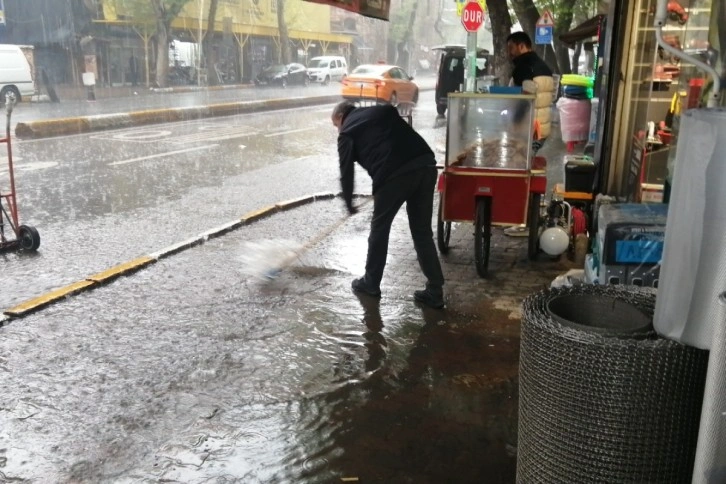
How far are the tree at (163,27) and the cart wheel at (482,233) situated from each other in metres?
29.6

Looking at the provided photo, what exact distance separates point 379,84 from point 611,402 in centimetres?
2523

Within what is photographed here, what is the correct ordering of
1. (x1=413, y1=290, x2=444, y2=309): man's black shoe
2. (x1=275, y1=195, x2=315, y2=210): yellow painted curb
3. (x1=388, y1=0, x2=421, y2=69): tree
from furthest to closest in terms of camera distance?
(x1=388, y1=0, x2=421, y2=69): tree → (x1=275, y1=195, x2=315, y2=210): yellow painted curb → (x1=413, y1=290, x2=444, y2=309): man's black shoe

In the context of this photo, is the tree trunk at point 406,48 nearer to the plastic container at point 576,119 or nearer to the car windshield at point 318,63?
the car windshield at point 318,63

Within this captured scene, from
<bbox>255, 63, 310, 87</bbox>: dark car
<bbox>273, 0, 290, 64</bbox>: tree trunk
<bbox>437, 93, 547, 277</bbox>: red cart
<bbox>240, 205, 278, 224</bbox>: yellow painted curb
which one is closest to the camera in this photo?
<bbox>437, 93, 547, 277</bbox>: red cart

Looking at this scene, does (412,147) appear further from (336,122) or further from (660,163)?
(660,163)

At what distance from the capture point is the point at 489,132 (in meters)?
6.72

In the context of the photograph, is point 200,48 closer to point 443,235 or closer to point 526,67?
point 526,67

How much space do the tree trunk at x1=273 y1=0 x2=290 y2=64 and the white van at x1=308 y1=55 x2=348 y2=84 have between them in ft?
5.40

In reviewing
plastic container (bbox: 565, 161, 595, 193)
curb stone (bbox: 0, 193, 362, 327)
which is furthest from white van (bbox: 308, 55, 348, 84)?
plastic container (bbox: 565, 161, 595, 193)

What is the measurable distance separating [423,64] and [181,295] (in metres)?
62.1

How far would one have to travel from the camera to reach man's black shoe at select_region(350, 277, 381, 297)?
5746 millimetres

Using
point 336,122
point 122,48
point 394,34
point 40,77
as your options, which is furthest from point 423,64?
point 336,122

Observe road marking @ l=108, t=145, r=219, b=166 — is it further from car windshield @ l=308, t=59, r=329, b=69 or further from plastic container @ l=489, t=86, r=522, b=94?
car windshield @ l=308, t=59, r=329, b=69

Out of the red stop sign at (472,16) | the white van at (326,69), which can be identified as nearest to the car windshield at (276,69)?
the white van at (326,69)
